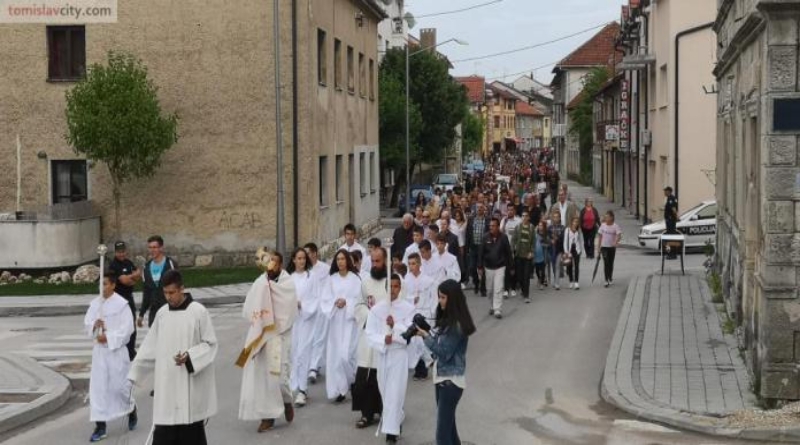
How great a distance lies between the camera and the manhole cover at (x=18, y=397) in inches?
503

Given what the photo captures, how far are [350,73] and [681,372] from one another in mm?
22872

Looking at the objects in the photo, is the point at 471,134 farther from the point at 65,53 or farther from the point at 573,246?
the point at 573,246

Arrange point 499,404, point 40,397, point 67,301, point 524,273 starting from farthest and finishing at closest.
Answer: point 67,301 < point 524,273 < point 40,397 < point 499,404

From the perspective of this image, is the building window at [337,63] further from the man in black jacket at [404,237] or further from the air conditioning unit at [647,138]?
the air conditioning unit at [647,138]

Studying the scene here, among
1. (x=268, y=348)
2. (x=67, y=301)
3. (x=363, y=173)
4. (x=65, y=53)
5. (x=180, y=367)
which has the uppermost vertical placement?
(x=65, y=53)

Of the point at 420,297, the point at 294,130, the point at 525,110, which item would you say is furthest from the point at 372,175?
the point at 525,110

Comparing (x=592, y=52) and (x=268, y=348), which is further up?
(x=592, y=52)

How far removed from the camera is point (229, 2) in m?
27.1

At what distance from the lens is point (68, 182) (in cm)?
2781

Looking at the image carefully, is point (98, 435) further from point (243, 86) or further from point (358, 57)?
point (358, 57)

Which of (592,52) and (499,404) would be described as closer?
(499,404)

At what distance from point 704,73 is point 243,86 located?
1499 cm

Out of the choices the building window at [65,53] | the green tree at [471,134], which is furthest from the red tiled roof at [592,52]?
the building window at [65,53]

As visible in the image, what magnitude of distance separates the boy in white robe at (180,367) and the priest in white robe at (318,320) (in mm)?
4139
